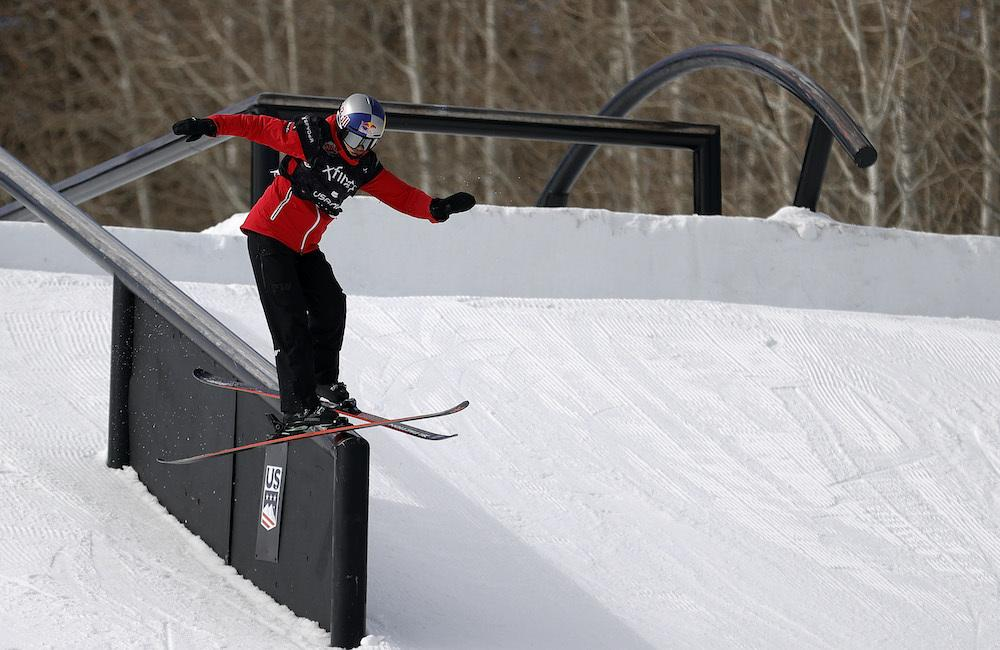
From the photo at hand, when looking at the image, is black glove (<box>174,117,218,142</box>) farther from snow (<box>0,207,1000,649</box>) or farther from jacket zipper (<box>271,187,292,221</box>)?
snow (<box>0,207,1000,649</box>)

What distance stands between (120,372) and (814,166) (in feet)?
16.6

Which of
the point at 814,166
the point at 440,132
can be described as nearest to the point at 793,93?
the point at 814,166

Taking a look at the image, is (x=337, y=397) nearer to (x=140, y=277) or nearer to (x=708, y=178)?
(x=140, y=277)

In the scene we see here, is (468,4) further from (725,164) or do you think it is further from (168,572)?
(168,572)

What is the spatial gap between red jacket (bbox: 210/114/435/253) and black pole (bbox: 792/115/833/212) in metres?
4.36

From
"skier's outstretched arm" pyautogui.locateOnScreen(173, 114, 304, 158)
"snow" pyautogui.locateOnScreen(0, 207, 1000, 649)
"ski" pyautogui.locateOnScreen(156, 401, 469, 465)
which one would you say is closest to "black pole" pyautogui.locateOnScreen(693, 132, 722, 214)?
"snow" pyautogui.locateOnScreen(0, 207, 1000, 649)

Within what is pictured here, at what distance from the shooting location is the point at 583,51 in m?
24.1

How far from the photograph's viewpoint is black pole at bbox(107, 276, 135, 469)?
5543mm

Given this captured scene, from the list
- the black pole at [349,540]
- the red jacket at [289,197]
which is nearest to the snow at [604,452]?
the black pole at [349,540]

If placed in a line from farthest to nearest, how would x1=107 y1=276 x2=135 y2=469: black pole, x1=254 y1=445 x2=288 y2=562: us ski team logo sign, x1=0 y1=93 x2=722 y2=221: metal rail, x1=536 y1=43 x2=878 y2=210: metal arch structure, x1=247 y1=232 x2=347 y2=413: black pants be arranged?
x1=536 y1=43 x2=878 y2=210: metal arch structure → x1=0 y1=93 x2=722 y2=221: metal rail → x1=107 y1=276 x2=135 y2=469: black pole → x1=247 y1=232 x2=347 y2=413: black pants → x1=254 y1=445 x2=288 y2=562: us ski team logo sign

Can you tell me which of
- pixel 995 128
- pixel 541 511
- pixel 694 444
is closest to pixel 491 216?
pixel 694 444

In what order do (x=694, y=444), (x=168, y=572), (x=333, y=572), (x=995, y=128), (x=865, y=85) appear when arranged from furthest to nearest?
(x=995, y=128), (x=865, y=85), (x=694, y=444), (x=168, y=572), (x=333, y=572)

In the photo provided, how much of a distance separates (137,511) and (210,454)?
47 cm

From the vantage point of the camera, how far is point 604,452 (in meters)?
6.13
